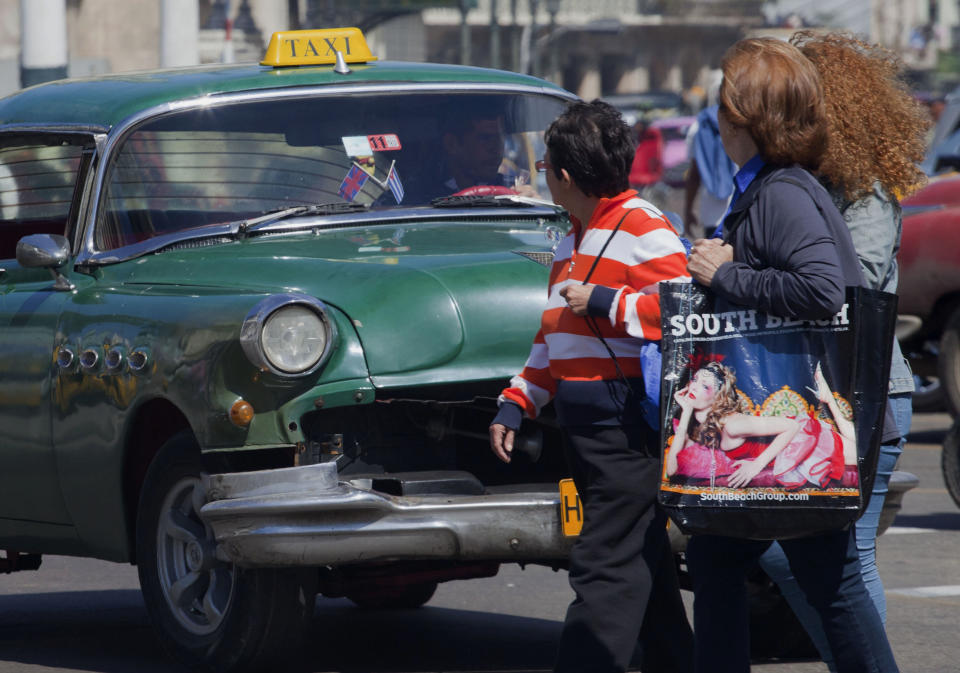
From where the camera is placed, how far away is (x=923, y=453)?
11297 millimetres

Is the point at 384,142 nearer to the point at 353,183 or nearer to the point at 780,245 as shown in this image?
the point at 353,183

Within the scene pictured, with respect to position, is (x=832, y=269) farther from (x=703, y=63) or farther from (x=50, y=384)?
(x=703, y=63)

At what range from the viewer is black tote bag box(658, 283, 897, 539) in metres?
3.82

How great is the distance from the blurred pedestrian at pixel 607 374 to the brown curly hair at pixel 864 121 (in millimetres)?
462

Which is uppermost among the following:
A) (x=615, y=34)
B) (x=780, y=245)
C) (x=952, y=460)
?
(x=615, y=34)

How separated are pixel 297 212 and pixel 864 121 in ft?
7.46

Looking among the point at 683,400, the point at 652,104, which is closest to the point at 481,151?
the point at 683,400

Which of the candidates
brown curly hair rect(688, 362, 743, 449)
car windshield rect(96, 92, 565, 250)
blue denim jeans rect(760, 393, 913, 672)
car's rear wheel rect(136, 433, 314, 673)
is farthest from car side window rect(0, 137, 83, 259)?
brown curly hair rect(688, 362, 743, 449)

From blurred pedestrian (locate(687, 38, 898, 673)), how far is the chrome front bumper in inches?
37.0

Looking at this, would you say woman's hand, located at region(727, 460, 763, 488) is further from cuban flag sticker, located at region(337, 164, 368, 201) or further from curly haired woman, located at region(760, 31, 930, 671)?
cuban flag sticker, located at region(337, 164, 368, 201)

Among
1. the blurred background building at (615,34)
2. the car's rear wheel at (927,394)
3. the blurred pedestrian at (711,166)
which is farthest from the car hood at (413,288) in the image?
the blurred background building at (615,34)

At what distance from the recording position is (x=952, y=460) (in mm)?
8461

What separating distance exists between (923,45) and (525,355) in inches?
3493

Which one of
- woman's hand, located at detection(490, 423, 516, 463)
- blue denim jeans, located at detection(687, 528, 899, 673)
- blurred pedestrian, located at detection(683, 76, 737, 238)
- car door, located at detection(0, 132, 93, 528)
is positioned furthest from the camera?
blurred pedestrian, located at detection(683, 76, 737, 238)
